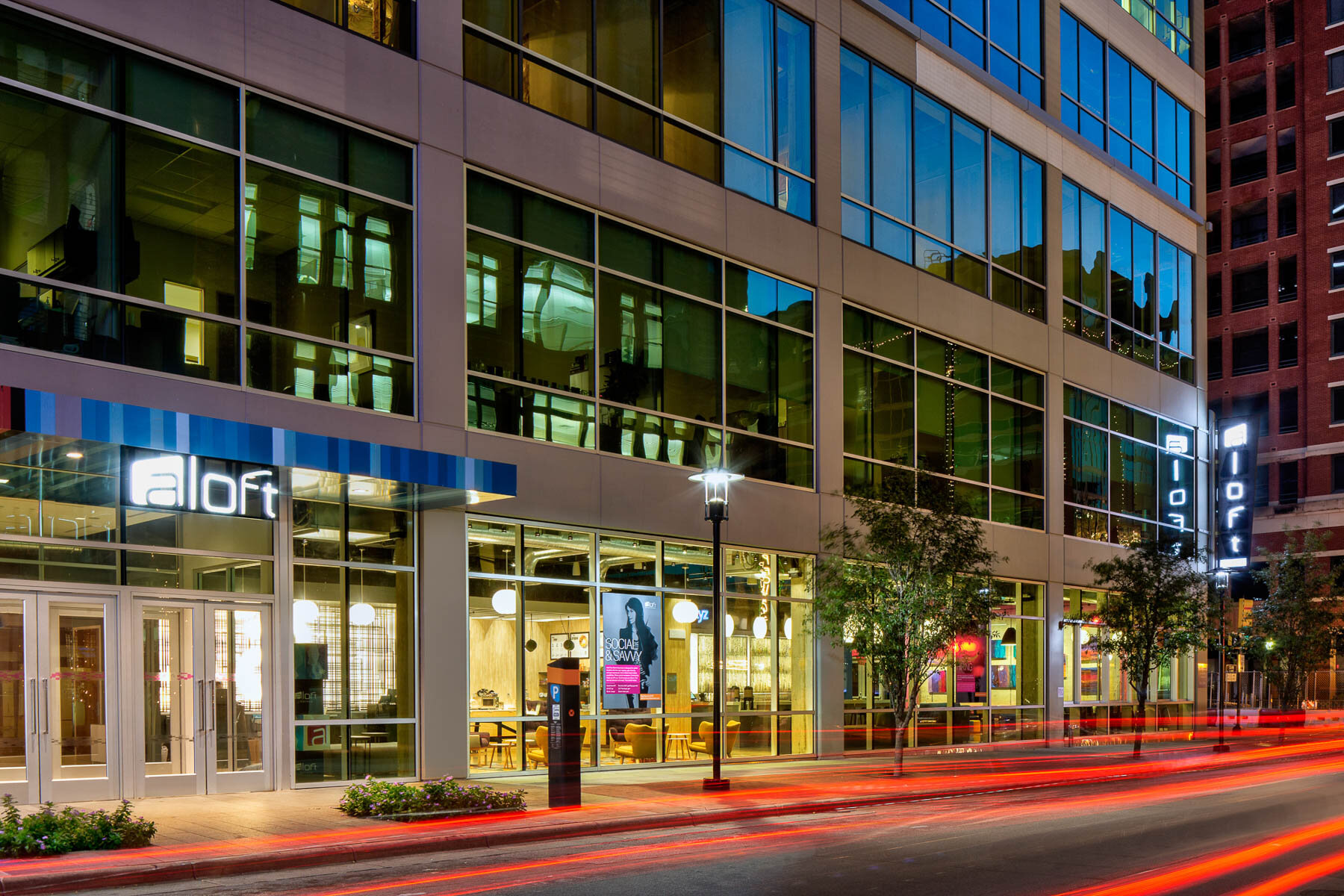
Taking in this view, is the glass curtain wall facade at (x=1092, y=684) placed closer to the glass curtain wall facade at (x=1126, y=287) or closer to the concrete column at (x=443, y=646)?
the glass curtain wall facade at (x=1126, y=287)

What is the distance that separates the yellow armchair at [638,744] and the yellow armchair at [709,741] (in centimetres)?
102

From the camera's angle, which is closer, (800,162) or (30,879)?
A: (30,879)

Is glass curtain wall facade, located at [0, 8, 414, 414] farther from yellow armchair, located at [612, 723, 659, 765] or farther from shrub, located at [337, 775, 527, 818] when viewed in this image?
yellow armchair, located at [612, 723, 659, 765]

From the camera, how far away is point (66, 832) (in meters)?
12.9

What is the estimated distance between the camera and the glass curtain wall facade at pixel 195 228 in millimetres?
16359

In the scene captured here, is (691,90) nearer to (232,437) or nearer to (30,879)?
(232,437)

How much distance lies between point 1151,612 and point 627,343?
1567 cm

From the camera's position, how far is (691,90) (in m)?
25.5

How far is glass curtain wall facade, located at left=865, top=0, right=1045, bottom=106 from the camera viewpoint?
3212 centimetres

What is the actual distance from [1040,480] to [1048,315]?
181 inches

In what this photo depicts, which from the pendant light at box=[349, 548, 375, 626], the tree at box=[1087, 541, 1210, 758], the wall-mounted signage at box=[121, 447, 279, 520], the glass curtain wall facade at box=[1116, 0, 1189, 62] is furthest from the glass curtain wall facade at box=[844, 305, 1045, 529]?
the glass curtain wall facade at box=[1116, 0, 1189, 62]

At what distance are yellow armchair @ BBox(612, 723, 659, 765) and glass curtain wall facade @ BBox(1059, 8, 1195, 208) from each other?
2303 cm

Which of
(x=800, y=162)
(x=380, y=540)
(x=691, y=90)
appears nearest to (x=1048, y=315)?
(x=800, y=162)

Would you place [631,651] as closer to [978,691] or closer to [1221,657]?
[978,691]
